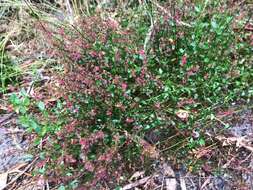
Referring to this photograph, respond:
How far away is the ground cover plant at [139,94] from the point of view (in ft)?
7.14

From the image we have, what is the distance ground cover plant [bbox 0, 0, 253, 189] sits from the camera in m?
2.18

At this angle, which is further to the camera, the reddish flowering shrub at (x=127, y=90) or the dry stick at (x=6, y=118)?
the dry stick at (x=6, y=118)

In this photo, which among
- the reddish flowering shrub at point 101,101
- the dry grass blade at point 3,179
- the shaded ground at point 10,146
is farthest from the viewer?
the shaded ground at point 10,146

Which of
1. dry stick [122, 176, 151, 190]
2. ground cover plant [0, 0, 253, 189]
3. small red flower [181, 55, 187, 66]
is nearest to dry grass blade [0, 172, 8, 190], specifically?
ground cover plant [0, 0, 253, 189]

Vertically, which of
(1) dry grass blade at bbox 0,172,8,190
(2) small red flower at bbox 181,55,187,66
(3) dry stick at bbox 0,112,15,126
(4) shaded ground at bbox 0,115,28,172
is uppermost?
(2) small red flower at bbox 181,55,187,66

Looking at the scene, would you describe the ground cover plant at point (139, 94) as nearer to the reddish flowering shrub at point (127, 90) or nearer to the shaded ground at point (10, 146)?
the reddish flowering shrub at point (127, 90)

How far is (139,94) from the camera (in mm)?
2439

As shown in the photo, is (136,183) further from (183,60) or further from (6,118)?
(6,118)

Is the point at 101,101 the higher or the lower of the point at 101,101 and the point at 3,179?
the higher

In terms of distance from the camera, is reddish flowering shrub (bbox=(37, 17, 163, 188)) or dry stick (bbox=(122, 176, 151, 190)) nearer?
reddish flowering shrub (bbox=(37, 17, 163, 188))

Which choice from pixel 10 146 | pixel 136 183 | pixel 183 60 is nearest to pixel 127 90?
pixel 183 60

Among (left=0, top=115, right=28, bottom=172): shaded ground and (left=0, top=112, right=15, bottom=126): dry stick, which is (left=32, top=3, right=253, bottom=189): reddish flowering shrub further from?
(left=0, top=112, right=15, bottom=126): dry stick

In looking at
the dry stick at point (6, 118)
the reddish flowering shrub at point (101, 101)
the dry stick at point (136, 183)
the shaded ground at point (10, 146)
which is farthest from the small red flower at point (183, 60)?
the dry stick at point (6, 118)

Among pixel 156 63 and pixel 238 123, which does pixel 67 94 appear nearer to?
pixel 156 63
